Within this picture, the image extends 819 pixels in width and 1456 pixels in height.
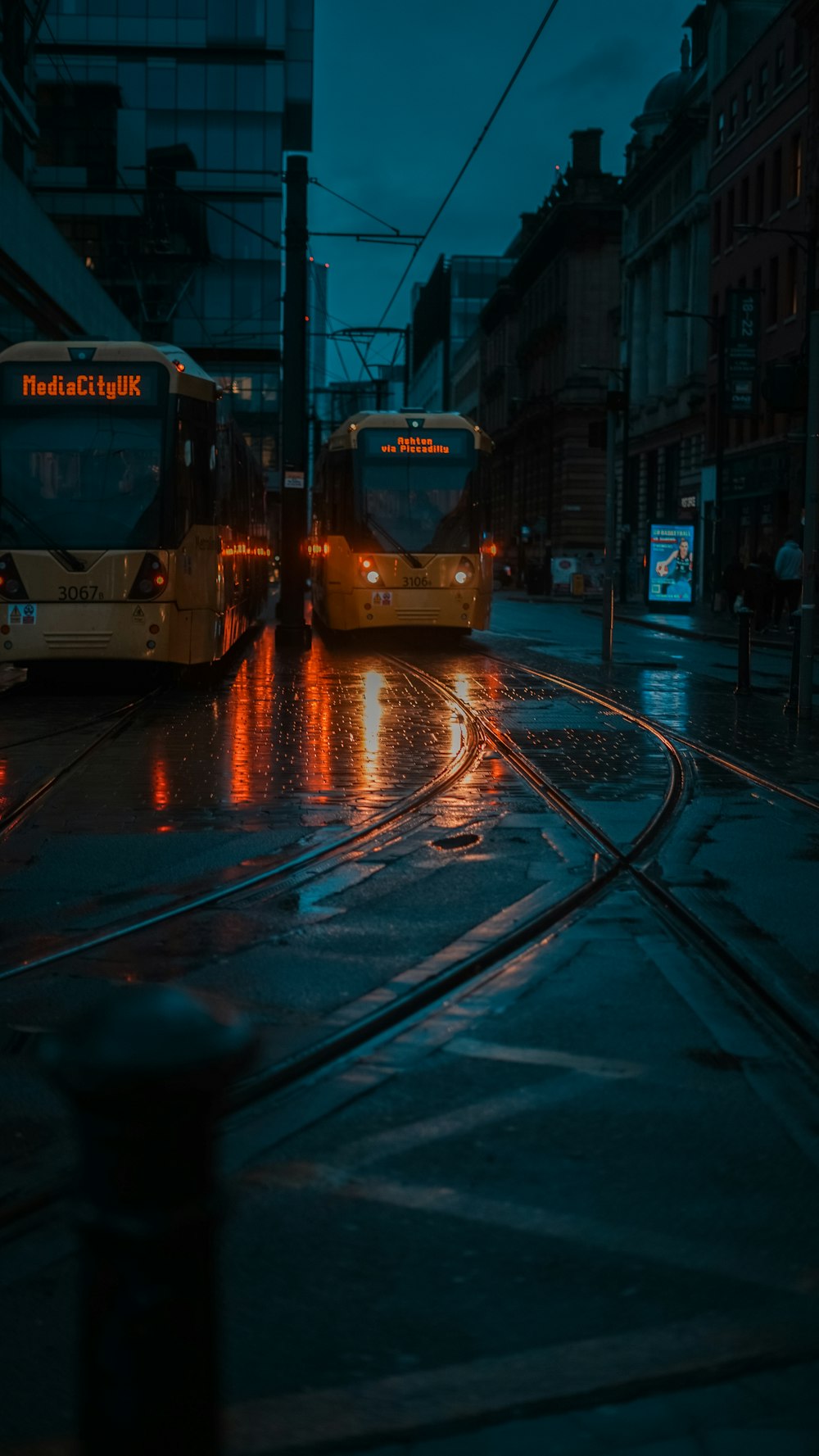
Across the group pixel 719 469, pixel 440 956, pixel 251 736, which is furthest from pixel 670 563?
pixel 440 956

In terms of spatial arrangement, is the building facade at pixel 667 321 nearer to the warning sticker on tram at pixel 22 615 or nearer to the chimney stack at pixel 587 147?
the chimney stack at pixel 587 147

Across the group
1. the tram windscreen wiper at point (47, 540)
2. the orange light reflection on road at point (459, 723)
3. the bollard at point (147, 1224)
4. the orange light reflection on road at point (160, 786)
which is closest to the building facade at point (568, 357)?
the orange light reflection on road at point (459, 723)

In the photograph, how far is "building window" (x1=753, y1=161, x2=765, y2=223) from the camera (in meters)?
53.0

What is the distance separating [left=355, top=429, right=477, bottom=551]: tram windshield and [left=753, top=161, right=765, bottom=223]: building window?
92.8ft

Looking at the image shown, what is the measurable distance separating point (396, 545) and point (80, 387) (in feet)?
30.3

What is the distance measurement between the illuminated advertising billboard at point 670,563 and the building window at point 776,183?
960 centimetres

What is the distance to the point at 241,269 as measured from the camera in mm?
73500

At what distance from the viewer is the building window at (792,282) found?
49375 mm

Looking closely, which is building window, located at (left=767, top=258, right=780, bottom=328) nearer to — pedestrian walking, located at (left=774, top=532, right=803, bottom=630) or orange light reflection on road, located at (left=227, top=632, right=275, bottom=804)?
pedestrian walking, located at (left=774, top=532, right=803, bottom=630)

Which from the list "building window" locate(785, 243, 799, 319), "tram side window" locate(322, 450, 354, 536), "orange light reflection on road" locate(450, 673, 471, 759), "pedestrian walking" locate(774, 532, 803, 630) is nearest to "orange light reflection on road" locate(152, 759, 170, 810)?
"orange light reflection on road" locate(450, 673, 471, 759)

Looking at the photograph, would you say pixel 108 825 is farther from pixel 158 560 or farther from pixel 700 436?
pixel 700 436

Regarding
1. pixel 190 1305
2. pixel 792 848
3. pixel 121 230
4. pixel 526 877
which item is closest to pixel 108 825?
pixel 526 877

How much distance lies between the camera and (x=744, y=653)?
19812mm

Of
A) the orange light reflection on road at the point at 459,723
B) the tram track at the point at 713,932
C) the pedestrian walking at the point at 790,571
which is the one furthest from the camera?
the pedestrian walking at the point at 790,571
